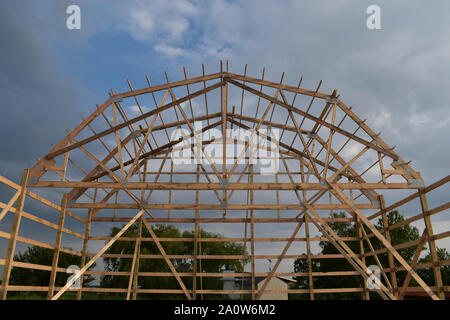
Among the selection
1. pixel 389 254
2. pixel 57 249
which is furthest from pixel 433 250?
pixel 57 249

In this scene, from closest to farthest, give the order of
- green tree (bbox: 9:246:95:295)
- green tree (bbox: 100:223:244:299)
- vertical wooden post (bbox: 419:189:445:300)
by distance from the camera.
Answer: vertical wooden post (bbox: 419:189:445:300) < green tree (bbox: 100:223:244:299) < green tree (bbox: 9:246:95:295)

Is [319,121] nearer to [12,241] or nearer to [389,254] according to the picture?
[389,254]

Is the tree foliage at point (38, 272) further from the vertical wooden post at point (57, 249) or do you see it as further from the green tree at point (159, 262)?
the vertical wooden post at point (57, 249)

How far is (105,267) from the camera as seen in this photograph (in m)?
37.0

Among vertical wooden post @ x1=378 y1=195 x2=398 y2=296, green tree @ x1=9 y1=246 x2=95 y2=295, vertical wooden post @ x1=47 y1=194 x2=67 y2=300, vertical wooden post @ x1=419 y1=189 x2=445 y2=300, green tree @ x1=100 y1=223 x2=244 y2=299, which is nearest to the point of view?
vertical wooden post @ x1=419 y1=189 x2=445 y2=300

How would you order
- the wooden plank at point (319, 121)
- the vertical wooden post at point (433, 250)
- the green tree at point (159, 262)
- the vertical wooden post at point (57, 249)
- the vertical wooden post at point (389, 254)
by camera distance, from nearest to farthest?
the vertical wooden post at point (433, 250) → the wooden plank at point (319, 121) → the vertical wooden post at point (57, 249) → the vertical wooden post at point (389, 254) → the green tree at point (159, 262)

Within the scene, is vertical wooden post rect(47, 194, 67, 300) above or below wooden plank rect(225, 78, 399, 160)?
below

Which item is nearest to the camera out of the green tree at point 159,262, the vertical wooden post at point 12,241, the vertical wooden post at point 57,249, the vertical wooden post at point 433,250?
the vertical wooden post at point 12,241

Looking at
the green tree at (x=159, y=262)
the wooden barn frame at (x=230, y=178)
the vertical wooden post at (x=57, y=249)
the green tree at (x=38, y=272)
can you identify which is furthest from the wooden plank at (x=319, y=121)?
the green tree at (x=38, y=272)

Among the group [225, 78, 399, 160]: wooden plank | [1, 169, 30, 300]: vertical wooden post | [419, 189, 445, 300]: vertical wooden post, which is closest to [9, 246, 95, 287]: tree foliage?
[1, 169, 30, 300]: vertical wooden post

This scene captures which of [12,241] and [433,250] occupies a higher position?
[12,241]

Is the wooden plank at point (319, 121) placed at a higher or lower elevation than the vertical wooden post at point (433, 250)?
higher

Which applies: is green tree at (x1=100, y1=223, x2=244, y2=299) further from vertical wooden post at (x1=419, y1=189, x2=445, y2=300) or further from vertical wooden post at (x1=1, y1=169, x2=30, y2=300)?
vertical wooden post at (x1=419, y1=189, x2=445, y2=300)

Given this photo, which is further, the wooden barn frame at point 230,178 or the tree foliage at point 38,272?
the tree foliage at point 38,272
